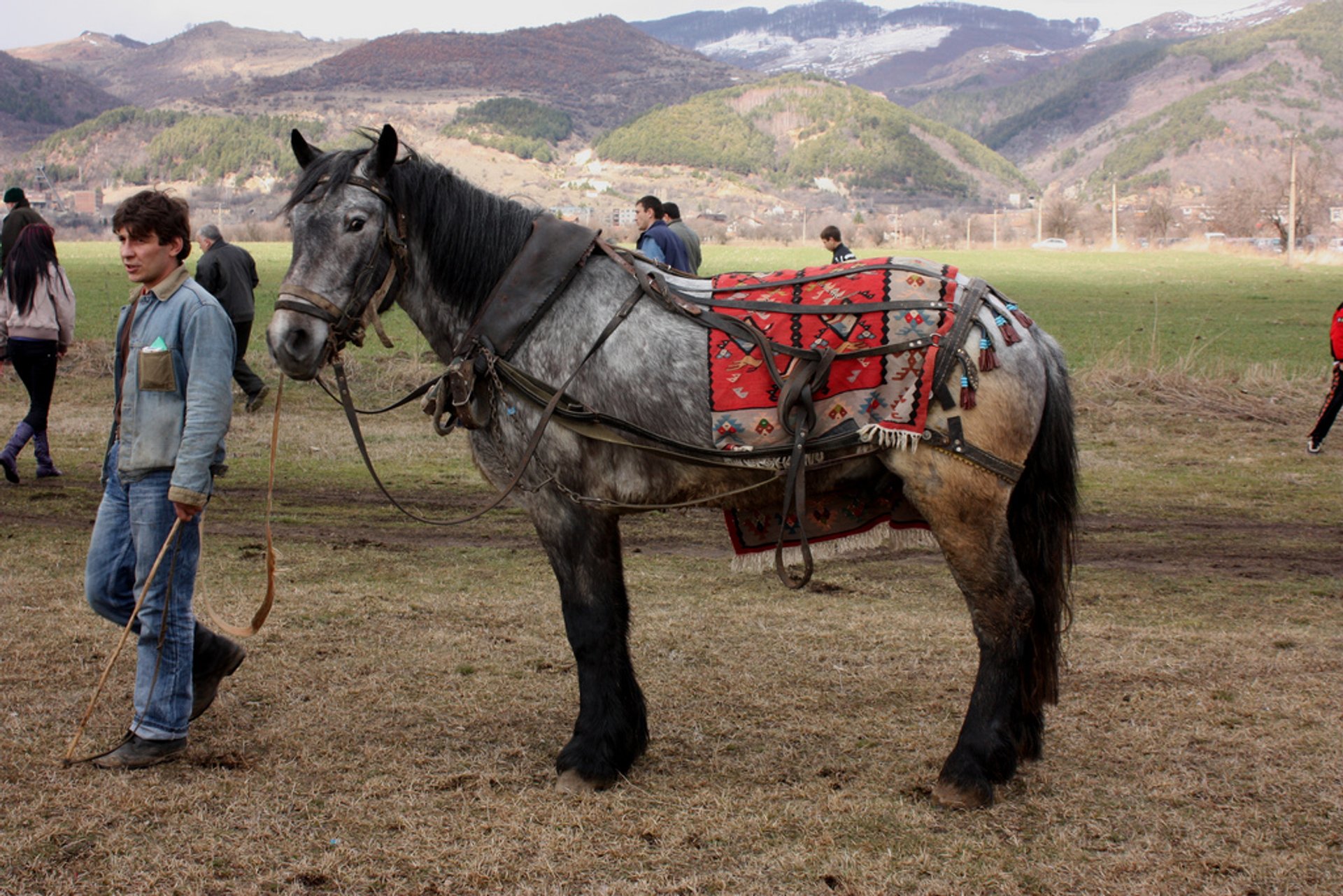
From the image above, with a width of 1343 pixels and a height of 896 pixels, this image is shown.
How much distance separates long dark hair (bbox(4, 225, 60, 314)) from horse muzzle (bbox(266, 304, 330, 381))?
5965mm

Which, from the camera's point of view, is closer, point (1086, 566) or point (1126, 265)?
point (1086, 566)

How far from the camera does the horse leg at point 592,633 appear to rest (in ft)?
12.8

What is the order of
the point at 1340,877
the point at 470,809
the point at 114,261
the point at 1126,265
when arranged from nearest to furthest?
the point at 1340,877, the point at 470,809, the point at 114,261, the point at 1126,265

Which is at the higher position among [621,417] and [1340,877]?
[621,417]

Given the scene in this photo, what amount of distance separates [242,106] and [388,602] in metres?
192

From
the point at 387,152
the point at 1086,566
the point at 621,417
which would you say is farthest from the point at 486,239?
the point at 1086,566

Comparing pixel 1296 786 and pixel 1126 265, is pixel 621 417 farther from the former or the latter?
pixel 1126 265

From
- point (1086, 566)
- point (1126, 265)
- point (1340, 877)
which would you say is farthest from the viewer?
point (1126, 265)

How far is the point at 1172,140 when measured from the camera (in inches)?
6565

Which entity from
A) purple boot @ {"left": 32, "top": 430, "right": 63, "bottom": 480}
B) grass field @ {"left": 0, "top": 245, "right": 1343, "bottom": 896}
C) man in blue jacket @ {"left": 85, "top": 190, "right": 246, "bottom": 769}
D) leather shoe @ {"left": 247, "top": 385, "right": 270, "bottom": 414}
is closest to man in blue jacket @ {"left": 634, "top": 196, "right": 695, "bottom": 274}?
grass field @ {"left": 0, "top": 245, "right": 1343, "bottom": 896}

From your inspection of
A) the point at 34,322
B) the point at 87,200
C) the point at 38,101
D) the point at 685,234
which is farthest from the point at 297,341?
the point at 38,101

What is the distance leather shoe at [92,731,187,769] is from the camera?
3896mm

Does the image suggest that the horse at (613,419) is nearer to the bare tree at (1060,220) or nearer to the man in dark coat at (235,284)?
the man in dark coat at (235,284)

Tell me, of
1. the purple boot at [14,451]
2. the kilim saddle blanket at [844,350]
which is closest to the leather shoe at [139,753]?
the kilim saddle blanket at [844,350]
